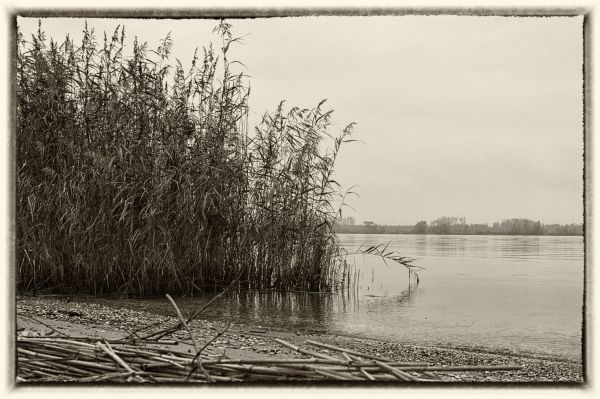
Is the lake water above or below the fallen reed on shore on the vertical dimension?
below

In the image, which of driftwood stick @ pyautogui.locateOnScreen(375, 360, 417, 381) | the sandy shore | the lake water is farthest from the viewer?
the lake water

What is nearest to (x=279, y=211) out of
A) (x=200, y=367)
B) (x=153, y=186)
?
(x=153, y=186)

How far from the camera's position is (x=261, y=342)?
3301mm

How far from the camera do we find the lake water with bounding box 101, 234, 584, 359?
373cm

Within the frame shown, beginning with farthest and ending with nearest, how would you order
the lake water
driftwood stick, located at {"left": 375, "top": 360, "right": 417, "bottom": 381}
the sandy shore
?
1. the lake water
2. the sandy shore
3. driftwood stick, located at {"left": 375, "top": 360, "right": 417, "bottom": 381}

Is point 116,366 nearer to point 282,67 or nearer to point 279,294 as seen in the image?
point 282,67

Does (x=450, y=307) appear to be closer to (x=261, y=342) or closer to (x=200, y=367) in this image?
(x=261, y=342)

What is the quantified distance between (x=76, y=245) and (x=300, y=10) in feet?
10.5

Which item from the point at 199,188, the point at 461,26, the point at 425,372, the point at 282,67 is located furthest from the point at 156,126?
the point at 425,372

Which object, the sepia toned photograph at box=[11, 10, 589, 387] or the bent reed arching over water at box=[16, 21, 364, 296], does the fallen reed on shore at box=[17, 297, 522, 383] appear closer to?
the sepia toned photograph at box=[11, 10, 589, 387]

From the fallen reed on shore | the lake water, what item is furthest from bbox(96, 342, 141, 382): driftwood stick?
the lake water

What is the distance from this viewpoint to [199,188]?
5.09m

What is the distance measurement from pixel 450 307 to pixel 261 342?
2.15 meters

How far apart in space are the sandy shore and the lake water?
0.75 feet
